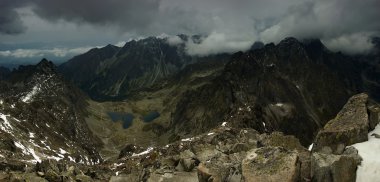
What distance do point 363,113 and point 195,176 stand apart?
14636 mm

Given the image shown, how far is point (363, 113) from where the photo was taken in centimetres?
3672

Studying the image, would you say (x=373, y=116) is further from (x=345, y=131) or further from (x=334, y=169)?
(x=334, y=169)

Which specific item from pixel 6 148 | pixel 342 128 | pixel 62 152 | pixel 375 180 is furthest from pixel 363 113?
Result: pixel 62 152

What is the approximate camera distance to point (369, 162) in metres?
29.3

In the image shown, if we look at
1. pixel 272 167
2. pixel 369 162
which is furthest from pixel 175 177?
pixel 369 162

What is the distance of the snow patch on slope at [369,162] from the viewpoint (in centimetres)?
2841

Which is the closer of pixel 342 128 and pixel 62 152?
pixel 342 128

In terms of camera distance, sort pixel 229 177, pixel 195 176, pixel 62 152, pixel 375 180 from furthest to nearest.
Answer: pixel 62 152 → pixel 195 176 → pixel 229 177 → pixel 375 180

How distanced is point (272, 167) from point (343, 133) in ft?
29.5

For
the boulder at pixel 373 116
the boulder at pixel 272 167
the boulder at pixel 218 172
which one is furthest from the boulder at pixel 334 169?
the boulder at pixel 373 116

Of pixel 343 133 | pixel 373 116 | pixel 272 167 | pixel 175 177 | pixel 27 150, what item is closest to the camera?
pixel 272 167

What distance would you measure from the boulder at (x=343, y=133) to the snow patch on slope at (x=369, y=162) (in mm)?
1049

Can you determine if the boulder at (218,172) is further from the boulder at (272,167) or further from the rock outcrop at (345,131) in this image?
the rock outcrop at (345,131)

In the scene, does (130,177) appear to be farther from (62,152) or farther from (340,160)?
(62,152)
